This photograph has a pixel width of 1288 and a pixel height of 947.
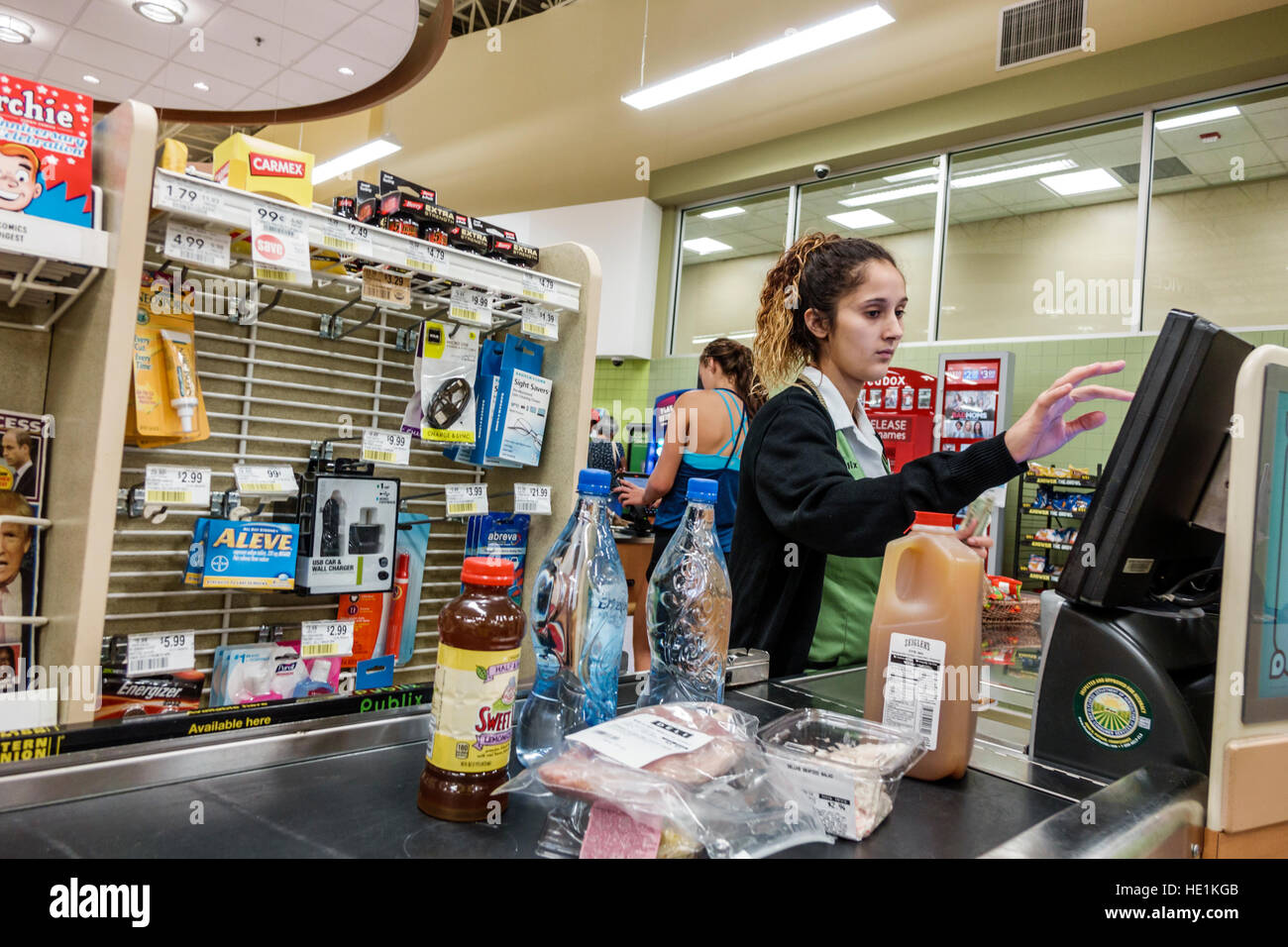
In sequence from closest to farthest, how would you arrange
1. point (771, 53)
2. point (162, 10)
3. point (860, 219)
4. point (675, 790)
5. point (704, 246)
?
point (675, 790), point (162, 10), point (771, 53), point (860, 219), point (704, 246)

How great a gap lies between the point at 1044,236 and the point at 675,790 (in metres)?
7.05

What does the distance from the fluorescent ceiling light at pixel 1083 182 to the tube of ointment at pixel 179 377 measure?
21.9ft

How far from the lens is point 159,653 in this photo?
173cm

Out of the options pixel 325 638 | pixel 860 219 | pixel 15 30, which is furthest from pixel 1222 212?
pixel 15 30

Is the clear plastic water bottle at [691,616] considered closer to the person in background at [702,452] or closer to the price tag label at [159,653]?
the price tag label at [159,653]

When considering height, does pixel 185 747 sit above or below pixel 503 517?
below

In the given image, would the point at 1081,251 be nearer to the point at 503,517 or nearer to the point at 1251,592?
the point at 503,517

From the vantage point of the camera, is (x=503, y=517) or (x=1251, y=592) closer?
(x=1251, y=592)

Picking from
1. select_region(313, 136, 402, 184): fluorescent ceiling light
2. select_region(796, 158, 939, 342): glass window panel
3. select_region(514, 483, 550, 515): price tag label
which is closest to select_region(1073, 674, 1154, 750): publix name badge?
select_region(514, 483, 550, 515): price tag label

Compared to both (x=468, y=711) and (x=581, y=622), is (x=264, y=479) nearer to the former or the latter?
(x=581, y=622)

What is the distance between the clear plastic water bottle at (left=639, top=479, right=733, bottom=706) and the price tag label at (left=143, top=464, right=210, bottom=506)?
42.8 inches
